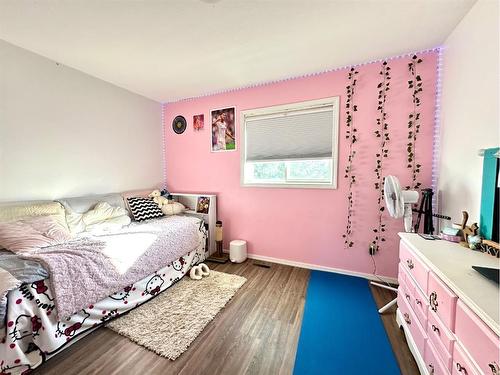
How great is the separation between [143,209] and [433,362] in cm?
308

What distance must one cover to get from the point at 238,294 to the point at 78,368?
1.30 m

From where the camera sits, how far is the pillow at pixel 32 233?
5.24 ft

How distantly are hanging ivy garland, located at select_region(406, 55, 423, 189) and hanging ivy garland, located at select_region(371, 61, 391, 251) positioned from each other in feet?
0.64

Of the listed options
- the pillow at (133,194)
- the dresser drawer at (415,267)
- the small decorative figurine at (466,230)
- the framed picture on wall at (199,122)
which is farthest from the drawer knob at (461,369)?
the framed picture on wall at (199,122)

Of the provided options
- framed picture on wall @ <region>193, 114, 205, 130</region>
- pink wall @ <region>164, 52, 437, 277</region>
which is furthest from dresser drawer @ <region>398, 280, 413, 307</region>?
framed picture on wall @ <region>193, 114, 205, 130</region>

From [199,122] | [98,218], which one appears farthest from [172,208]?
[199,122]

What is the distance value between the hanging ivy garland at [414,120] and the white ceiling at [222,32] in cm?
18

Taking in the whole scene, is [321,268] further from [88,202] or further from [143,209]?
[88,202]

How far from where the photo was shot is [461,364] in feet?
2.89

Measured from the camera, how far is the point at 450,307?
965 mm

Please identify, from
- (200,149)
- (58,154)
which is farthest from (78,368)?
(200,149)

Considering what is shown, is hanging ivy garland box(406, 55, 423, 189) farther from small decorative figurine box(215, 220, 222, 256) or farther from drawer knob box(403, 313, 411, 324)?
small decorative figurine box(215, 220, 222, 256)

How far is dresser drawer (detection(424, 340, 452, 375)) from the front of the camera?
1017mm

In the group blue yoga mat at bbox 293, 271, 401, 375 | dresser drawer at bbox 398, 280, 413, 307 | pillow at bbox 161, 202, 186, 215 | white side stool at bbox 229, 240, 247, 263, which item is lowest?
blue yoga mat at bbox 293, 271, 401, 375
